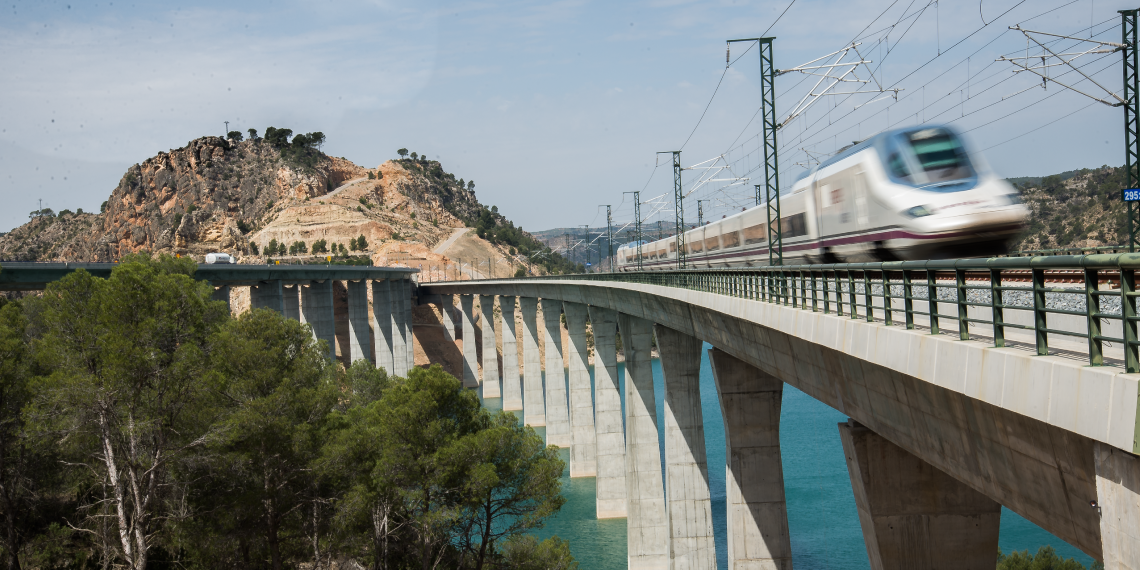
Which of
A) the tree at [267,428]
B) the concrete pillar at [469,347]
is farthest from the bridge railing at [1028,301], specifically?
the concrete pillar at [469,347]

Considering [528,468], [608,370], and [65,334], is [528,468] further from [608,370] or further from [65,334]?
[608,370]

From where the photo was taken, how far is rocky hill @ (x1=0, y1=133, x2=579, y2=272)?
148 m

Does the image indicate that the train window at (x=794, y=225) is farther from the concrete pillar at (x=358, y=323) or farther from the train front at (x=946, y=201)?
the concrete pillar at (x=358, y=323)

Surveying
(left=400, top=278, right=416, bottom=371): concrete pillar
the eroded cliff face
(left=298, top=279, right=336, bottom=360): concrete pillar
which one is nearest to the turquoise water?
(left=298, top=279, right=336, bottom=360): concrete pillar

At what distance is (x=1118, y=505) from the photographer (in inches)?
241

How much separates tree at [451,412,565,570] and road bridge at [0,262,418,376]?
25070 mm

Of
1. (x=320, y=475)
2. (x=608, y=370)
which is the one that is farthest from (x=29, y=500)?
(x=608, y=370)

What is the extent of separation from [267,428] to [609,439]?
80.3 ft

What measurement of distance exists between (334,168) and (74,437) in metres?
165

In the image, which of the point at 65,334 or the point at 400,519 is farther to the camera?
the point at 400,519

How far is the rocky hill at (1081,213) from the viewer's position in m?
54.3

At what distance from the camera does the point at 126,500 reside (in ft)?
74.9

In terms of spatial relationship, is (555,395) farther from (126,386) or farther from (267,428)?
(126,386)

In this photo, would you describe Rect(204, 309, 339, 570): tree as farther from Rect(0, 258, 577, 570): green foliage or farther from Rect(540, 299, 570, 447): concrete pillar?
Rect(540, 299, 570, 447): concrete pillar
